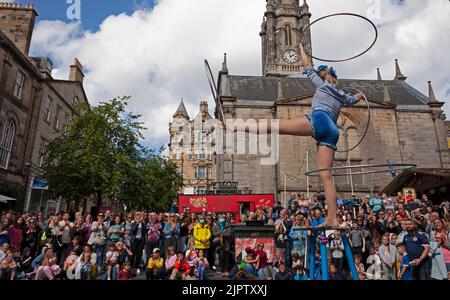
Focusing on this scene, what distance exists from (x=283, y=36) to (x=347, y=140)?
32.3 meters

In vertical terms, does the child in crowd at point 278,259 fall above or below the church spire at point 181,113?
below

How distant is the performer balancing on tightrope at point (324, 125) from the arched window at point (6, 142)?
2292 cm

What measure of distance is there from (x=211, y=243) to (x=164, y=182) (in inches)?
1098

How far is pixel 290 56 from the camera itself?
2247 inches

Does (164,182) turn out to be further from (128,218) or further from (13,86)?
(128,218)

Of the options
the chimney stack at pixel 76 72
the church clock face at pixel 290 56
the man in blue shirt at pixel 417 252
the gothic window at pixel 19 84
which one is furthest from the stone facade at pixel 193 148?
the man in blue shirt at pixel 417 252

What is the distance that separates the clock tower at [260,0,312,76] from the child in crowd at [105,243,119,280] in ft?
160

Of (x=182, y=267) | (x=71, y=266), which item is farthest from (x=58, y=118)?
(x=182, y=267)

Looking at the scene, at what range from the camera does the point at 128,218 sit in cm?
1222

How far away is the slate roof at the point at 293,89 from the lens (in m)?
40.0

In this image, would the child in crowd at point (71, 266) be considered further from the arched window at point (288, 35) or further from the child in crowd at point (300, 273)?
the arched window at point (288, 35)

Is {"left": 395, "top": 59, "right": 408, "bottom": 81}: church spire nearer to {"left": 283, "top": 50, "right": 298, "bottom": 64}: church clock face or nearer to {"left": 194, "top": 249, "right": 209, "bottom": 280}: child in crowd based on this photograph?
{"left": 283, "top": 50, "right": 298, "bottom": 64}: church clock face
